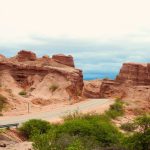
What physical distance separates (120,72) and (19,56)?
1446 cm

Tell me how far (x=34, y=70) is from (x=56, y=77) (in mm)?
3031

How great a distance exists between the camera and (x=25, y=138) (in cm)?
3931

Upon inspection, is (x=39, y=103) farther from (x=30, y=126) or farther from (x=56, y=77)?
(x=30, y=126)

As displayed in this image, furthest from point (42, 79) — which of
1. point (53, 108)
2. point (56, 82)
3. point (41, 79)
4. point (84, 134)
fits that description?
point (84, 134)

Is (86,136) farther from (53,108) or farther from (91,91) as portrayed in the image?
(91,91)

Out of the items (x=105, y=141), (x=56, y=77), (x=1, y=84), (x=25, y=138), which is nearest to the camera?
(x=105, y=141)

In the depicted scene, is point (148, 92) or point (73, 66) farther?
point (73, 66)

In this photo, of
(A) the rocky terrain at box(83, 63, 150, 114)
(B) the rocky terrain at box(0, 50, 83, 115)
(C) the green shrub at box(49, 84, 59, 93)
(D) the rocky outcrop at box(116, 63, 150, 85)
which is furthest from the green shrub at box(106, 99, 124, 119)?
(D) the rocky outcrop at box(116, 63, 150, 85)

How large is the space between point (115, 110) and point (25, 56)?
21668 millimetres

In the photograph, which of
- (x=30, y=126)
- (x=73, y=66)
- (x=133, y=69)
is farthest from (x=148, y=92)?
(x=30, y=126)

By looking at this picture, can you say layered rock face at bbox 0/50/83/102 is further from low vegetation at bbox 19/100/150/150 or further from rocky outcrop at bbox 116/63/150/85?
low vegetation at bbox 19/100/150/150

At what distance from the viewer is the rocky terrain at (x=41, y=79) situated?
66500 mm

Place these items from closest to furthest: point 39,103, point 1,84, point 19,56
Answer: point 39,103 < point 1,84 < point 19,56

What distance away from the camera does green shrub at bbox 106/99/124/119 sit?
57.0 meters
